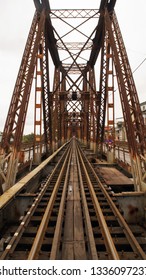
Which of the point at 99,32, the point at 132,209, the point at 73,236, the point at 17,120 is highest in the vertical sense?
the point at 99,32

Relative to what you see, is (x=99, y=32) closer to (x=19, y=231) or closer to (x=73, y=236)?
(x=73, y=236)

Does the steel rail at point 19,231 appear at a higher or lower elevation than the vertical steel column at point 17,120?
lower

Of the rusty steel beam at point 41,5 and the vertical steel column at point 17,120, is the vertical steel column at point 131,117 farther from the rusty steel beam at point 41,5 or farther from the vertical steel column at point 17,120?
the rusty steel beam at point 41,5

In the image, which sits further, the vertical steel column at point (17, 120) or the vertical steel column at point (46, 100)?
the vertical steel column at point (46, 100)

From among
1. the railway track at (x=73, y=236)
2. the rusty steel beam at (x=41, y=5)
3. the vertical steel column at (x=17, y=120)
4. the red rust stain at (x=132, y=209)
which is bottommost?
the red rust stain at (x=132, y=209)

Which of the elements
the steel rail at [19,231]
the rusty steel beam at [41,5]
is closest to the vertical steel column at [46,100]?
the rusty steel beam at [41,5]

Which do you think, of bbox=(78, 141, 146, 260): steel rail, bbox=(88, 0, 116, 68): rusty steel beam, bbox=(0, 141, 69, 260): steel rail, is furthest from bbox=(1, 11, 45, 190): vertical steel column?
bbox=(88, 0, 116, 68): rusty steel beam

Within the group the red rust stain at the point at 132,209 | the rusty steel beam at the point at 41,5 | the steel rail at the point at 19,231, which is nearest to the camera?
the steel rail at the point at 19,231

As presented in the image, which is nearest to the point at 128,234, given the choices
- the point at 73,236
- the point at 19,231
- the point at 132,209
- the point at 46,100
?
the point at 73,236

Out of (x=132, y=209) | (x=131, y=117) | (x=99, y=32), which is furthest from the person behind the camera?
(x=99, y=32)

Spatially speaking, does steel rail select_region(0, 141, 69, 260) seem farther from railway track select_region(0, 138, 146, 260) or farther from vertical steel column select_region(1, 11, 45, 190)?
vertical steel column select_region(1, 11, 45, 190)

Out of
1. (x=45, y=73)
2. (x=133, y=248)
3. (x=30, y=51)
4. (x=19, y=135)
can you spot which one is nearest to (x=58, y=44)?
(x=45, y=73)

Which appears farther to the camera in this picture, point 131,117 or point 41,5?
point 41,5

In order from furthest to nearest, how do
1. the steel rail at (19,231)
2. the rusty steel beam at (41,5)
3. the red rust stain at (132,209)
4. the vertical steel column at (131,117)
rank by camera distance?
the rusty steel beam at (41,5) < the vertical steel column at (131,117) < the red rust stain at (132,209) < the steel rail at (19,231)
